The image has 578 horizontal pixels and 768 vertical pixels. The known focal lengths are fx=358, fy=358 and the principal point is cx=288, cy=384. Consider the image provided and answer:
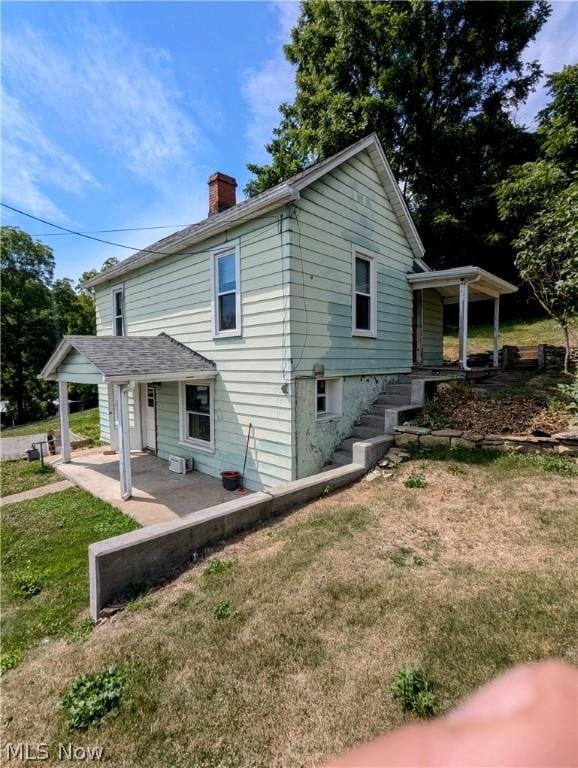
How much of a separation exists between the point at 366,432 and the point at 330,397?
3.51ft

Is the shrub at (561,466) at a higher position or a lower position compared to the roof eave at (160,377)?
lower

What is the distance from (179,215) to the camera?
965cm

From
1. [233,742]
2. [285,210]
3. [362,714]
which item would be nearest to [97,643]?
[233,742]

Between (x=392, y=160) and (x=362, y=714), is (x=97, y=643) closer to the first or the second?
(x=362, y=714)

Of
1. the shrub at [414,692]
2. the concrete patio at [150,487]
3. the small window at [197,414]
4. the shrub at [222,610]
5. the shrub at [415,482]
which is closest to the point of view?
the shrub at [414,692]

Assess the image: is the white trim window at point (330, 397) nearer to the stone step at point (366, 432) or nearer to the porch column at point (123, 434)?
the stone step at point (366, 432)

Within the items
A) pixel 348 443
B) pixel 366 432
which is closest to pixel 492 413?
pixel 366 432

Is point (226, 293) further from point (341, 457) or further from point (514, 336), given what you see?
point (514, 336)

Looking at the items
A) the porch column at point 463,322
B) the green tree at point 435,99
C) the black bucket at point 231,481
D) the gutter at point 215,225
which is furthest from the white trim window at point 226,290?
the green tree at point 435,99

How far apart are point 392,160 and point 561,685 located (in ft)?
72.6

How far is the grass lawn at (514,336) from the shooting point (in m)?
14.5

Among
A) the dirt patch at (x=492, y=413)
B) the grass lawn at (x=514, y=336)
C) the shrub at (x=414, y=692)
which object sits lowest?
the shrub at (x=414, y=692)

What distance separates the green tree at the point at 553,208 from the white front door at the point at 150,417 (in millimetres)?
10586

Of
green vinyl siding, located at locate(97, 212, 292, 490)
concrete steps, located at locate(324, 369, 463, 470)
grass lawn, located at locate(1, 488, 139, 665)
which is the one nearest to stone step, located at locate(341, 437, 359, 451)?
concrete steps, located at locate(324, 369, 463, 470)
